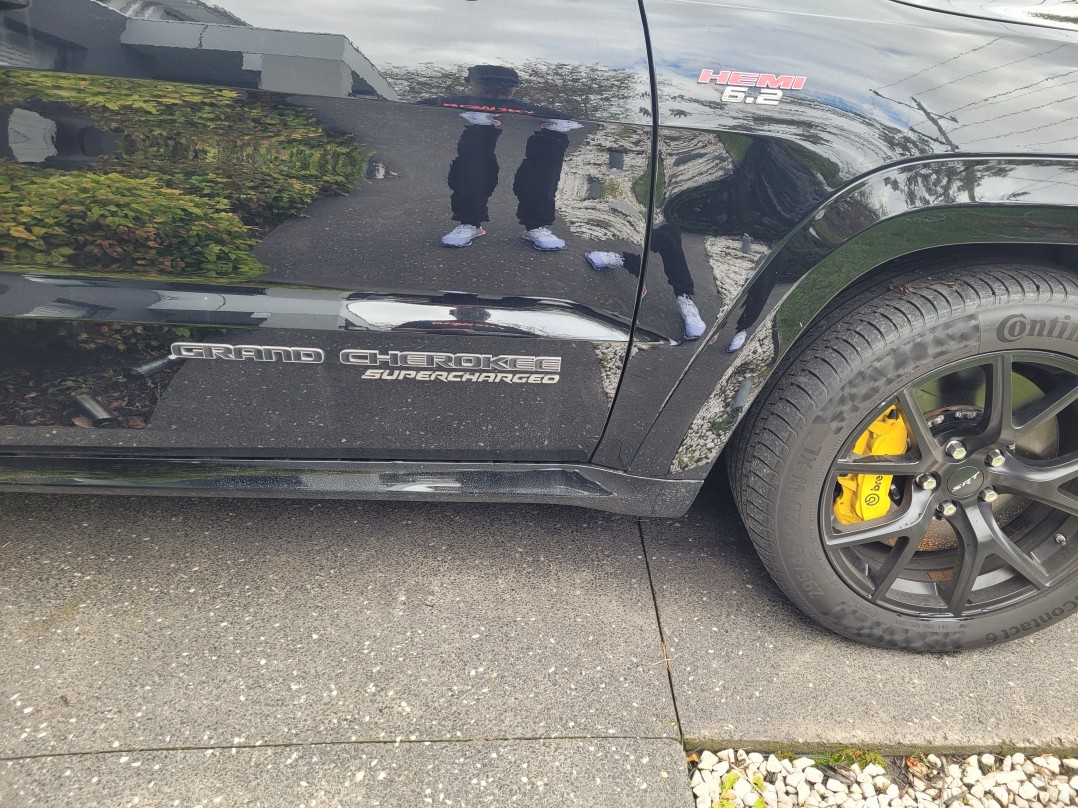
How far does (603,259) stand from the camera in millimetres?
1438

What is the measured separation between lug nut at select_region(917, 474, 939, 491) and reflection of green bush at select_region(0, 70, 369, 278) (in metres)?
1.38

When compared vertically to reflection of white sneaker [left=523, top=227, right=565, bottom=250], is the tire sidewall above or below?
below

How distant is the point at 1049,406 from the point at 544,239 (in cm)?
117

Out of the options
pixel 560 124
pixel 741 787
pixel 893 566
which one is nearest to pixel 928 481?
pixel 893 566

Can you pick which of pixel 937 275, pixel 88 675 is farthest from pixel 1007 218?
pixel 88 675

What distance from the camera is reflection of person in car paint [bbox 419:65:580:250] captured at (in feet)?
4.33

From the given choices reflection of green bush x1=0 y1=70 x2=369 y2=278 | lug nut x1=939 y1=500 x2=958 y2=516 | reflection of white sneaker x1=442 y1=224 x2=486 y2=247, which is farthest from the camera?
lug nut x1=939 y1=500 x2=958 y2=516

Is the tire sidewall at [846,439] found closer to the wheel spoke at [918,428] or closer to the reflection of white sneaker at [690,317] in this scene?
the wheel spoke at [918,428]

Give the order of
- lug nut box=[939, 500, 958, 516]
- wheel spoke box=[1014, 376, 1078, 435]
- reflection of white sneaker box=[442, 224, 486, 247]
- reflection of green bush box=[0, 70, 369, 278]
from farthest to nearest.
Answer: lug nut box=[939, 500, 958, 516] < wheel spoke box=[1014, 376, 1078, 435] < reflection of white sneaker box=[442, 224, 486, 247] < reflection of green bush box=[0, 70, 369, 278]

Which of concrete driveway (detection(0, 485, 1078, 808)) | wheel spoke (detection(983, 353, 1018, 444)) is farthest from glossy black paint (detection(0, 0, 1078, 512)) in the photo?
concrete driveway (detection(0, 485, 1078, 808))

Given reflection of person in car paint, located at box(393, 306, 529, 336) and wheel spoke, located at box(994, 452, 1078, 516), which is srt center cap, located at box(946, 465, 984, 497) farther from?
reflection of person in car paint, located at box(393, 306, 529, 336)

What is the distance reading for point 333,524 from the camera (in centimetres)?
210

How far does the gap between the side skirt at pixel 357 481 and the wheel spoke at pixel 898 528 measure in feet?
1.16

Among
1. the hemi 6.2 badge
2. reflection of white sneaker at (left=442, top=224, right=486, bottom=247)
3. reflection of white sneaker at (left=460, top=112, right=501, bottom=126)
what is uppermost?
the hemi 6.2 badge
